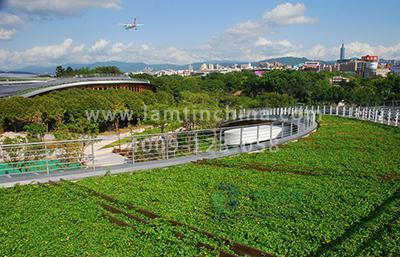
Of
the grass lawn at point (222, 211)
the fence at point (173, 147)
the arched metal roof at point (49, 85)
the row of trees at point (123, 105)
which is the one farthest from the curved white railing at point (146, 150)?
the arched metal roof at point (49, 85)

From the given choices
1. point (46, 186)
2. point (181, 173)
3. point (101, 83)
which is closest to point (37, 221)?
point (46, 186)

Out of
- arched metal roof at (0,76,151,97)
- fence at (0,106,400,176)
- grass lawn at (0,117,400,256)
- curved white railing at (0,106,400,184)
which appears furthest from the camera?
arched metal roof at (0,76,151,97)

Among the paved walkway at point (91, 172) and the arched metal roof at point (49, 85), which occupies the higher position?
the arched metal roof at point (49, 85)

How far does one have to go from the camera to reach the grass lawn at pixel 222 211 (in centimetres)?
636

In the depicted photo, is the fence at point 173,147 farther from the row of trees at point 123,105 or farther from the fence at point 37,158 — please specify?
the row of trees at point 123,105

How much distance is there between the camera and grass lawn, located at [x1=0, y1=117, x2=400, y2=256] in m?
6.36

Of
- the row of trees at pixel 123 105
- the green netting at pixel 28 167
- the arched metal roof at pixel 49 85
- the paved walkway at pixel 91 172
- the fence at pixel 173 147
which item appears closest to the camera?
the paved walkway at pixel 91 172

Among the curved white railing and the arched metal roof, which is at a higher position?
the arched metal roof

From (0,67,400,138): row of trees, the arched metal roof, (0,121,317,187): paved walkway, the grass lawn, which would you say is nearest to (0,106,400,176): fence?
(0,121,317,187): paved walkway

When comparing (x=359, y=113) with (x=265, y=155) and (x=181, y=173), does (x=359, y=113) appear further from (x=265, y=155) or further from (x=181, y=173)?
(x=181, y=173)

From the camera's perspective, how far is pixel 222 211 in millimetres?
8141

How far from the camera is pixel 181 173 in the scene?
1189cm

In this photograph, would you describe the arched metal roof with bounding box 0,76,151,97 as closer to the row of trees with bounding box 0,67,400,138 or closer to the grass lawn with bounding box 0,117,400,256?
the row of trees with bounding box 0,67,400,138

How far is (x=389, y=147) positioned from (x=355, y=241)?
1138 centimetres
